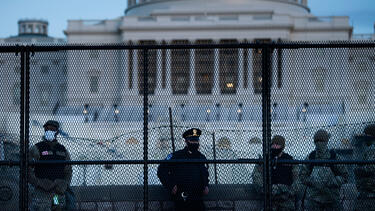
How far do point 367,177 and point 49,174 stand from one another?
10.9ft

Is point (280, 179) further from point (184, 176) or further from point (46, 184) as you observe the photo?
point (46, 184)

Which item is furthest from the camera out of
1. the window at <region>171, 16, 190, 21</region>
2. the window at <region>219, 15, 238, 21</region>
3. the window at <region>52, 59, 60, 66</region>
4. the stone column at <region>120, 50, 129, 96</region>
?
→ the window at <region>171, 16, 190, 21</region>

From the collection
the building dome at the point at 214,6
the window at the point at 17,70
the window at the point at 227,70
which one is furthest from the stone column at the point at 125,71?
the building dome at the point at 214,6

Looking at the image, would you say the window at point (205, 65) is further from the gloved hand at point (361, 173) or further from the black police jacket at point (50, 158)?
the gloved hand at point (361, 173)

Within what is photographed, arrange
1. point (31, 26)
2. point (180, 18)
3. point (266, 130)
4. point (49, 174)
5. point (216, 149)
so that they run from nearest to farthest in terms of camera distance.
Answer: point (266, 130), point (49, 174), point (216, 149), point (180, 18), point (31, 26)

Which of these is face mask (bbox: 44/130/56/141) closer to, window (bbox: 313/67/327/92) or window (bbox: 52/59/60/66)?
window (bbox: 52/59/60/66)

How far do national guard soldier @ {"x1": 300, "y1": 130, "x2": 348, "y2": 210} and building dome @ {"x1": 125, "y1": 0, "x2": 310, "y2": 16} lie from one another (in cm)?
6855

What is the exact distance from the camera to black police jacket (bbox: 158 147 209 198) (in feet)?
28.3

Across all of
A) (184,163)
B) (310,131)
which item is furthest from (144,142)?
(310,131)

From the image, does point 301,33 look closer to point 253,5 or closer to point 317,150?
point 253,5

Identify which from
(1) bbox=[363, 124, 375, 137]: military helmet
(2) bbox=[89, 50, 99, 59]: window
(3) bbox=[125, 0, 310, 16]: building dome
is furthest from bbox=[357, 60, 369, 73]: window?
(3) bbox=[125, 0, 310, 16]: building dome

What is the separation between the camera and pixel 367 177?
28.9 ft

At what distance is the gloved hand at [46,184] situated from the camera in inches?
344

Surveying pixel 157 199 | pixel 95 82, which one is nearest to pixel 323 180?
pixel 157 199
